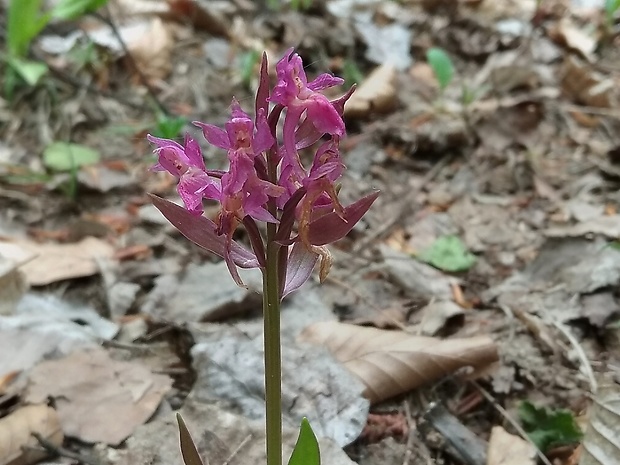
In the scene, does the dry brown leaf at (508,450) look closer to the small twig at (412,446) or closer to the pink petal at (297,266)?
the small twig at (412,446)

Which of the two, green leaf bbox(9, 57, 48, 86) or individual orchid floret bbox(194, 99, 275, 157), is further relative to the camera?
green leaf bbox(9, 57, 48, 86)

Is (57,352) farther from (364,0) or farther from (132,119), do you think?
(364,0)

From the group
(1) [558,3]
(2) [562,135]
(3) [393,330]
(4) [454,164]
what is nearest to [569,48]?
(1) [558,3]

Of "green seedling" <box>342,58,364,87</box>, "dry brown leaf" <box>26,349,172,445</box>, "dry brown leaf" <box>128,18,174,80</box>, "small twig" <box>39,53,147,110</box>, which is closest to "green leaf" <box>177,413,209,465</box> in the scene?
"dry brown leaf" <box>26,349,172,445</box>

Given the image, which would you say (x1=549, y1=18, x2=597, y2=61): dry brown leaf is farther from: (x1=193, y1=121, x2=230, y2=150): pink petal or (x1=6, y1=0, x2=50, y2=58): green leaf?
(x1=193, y1=121, x2=230, y2=150): pink petal

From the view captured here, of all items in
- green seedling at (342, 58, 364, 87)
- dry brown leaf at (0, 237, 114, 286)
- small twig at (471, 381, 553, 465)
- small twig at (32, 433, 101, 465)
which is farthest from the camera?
green seedling at (342, 58, 364, 87)

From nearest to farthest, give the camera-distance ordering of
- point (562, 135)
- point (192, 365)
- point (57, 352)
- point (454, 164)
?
point (192, 365)
point (57, 352)
point (454, 164)
point (562, 135)
